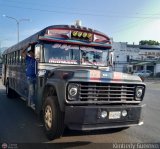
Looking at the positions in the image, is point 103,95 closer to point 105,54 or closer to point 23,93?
point 105,54

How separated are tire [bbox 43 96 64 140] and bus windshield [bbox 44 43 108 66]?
1576 mm

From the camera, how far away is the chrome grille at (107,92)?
5.77m

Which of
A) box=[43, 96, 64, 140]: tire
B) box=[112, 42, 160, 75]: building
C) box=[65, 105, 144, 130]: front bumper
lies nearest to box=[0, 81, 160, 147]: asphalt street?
box=[43, 96, 64, 140]: tire

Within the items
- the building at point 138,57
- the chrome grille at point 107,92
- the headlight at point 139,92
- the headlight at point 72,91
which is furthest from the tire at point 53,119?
the building at point 138,57

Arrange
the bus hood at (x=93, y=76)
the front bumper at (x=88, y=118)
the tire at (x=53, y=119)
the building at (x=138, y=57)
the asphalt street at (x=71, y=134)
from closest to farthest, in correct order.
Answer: the front bumper at (x=88, y=118) < the bus hood at (x=93, y=76) < the tire at (x=53, y=119) < the asphalt street at (x=71, y=134) < the building at (x=138, y=57)

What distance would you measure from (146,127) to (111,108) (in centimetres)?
241

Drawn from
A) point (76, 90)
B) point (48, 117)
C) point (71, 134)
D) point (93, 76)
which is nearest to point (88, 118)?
point (76, 90)

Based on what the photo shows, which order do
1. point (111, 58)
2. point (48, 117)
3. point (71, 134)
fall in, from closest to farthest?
point (48, 117) < point (71, 134) < point (111, 58)

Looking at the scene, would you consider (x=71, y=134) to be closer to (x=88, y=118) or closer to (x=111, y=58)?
(x=88, y=118)

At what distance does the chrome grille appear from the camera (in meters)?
5.77

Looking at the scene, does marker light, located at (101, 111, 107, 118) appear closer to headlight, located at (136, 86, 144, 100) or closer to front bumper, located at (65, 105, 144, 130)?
front bumper, located at (65, 105, 144, 130)

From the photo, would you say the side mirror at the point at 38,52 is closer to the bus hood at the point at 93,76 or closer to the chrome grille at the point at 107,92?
the bus hood at the point at 93,76

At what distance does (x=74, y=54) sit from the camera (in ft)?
25.8

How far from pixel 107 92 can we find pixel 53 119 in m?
1.30
